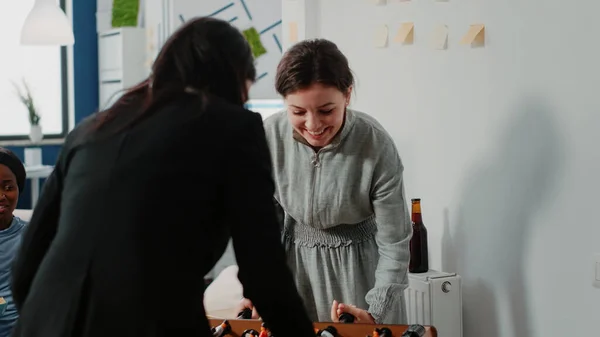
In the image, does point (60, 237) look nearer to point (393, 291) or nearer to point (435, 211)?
point (393, 291)

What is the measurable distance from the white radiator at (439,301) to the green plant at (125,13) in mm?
3742

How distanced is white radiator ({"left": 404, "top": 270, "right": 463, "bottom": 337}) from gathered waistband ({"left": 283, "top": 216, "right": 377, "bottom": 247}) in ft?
2.19

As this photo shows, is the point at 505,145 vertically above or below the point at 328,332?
above

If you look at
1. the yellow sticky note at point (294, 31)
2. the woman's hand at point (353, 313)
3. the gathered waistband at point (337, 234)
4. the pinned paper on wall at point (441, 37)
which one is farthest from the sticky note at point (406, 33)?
the woman's hand at point (353, 313)

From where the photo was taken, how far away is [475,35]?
2.64 meters

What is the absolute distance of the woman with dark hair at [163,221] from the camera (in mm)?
1195

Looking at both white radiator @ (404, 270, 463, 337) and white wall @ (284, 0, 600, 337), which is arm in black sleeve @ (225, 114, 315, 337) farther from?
white radiator @ (404, 270, 463, 337)

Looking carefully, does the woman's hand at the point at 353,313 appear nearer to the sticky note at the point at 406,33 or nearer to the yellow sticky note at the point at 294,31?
the sticky note at the point at 406,33

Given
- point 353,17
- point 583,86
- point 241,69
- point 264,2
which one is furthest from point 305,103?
point 264,2

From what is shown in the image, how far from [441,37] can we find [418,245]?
687mm

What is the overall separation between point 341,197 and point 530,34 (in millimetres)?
832

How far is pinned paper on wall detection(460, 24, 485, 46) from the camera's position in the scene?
2.63 meters

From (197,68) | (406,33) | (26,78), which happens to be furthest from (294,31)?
(26,78)

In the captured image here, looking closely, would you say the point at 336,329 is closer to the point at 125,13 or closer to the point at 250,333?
the point at 250,333
